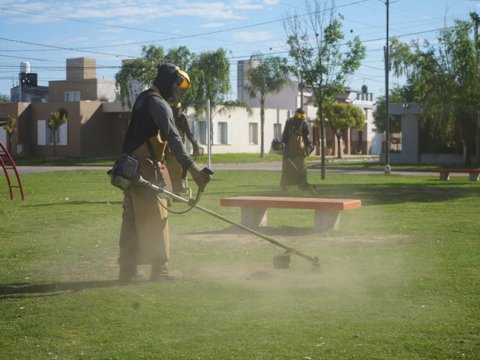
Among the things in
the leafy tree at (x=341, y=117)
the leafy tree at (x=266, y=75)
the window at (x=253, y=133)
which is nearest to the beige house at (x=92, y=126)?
the window at (x=253, y=133)

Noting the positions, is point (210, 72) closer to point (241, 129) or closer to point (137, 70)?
point (137, 70)

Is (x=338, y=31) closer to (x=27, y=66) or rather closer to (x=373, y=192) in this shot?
(x=373, y=192)

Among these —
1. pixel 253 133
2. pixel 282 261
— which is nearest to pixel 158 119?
pixel 282 261

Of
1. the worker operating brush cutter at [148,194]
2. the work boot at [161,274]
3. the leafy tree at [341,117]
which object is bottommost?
the work boot at [161,274]

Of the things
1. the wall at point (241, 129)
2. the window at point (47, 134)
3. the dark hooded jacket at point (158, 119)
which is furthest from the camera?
the wall at point (241, 129)

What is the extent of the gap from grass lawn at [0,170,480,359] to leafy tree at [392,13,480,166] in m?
25.7

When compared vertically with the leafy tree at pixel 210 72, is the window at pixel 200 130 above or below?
below

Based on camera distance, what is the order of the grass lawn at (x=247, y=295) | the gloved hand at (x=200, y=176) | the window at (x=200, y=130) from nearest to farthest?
the grass lawn at (x=247, y=295)
the gloved hand at (x=200, y=176)
the window at (x=200, y=130)

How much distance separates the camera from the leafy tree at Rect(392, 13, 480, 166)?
37156 millimetres

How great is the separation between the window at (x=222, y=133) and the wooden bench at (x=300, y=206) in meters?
47.5

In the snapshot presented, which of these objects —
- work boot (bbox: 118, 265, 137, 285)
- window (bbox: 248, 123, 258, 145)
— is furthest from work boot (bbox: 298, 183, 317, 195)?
window (bbox: 248, 123, 258, 145)

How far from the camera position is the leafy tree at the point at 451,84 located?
122 ft

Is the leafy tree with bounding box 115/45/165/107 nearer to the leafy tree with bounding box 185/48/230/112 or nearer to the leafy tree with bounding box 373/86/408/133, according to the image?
the leafy tree with bounding box 185/48/230/112

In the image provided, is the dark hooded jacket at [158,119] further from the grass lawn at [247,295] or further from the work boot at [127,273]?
the grass lawn at [247,295]
